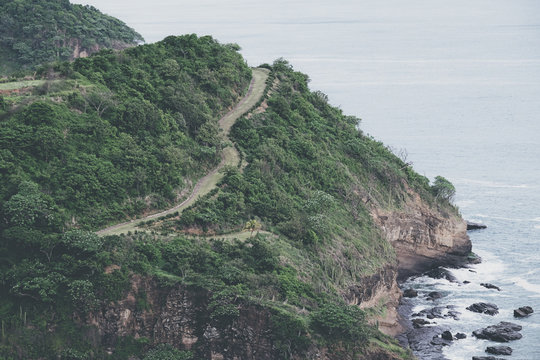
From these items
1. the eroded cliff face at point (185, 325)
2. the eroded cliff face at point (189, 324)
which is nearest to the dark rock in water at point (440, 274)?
the eroded cliff face at point (185, 325)

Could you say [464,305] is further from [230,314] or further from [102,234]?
[102,234]

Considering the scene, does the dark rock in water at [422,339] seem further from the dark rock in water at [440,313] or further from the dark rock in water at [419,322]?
the dark rock in water at [440,313]

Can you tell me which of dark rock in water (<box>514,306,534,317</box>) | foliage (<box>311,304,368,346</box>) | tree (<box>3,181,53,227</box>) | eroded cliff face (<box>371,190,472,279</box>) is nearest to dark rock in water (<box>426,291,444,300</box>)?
eroded cliff face (<box>371,190,472,279</box>)

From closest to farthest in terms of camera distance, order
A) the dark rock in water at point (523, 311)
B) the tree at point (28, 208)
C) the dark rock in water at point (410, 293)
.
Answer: the tree at point (28, 208)
the dark rock in water at point (523, 311)
the dark rock in water at point (410, 293)

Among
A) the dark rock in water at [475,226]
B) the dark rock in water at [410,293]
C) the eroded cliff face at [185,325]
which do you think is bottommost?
the eroded cliff face at [185,325]

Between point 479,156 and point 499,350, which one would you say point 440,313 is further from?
point 479,156

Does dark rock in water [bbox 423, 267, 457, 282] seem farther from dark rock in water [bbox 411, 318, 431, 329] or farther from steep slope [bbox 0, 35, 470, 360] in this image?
dark rock in water [bbox 411, 318, 431, 329]

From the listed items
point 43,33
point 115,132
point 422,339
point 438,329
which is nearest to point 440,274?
point 438,329
